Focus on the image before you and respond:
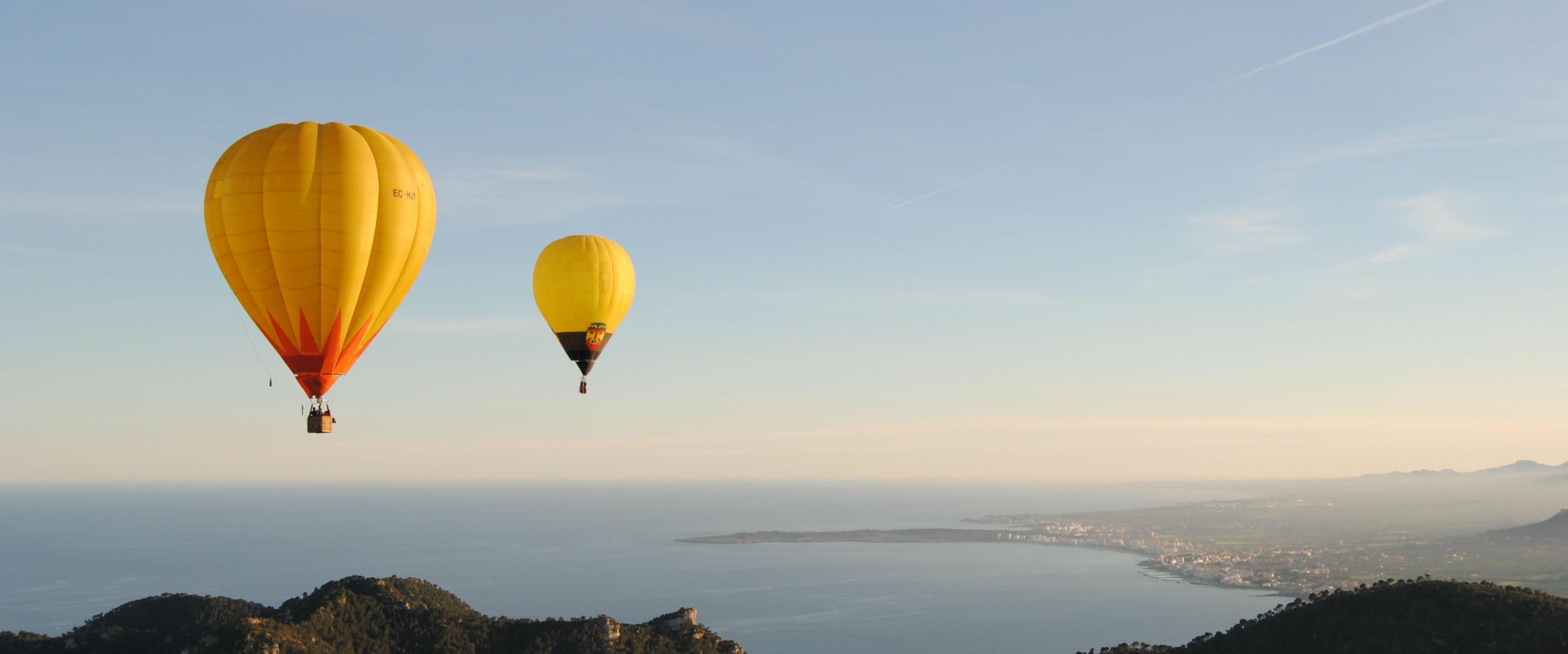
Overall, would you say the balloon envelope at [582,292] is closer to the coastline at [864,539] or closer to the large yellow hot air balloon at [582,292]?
the large yellow hot air balloon at [582,292]

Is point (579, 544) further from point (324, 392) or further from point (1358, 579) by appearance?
point (324, 392)

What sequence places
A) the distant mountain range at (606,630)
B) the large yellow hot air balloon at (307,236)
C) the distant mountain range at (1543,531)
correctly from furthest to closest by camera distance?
1. the distant mountain range at (1543,531)
2. the distant mountain range at (606,630)
3. the large yellow hot air balloon at (307,236)

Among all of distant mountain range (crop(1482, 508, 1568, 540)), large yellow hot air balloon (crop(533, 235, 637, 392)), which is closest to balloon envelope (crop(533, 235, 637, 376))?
large yellow hot air balloon (crop(533, 235, 637, 392))

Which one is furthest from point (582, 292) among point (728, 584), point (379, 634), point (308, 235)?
point (728, 584)

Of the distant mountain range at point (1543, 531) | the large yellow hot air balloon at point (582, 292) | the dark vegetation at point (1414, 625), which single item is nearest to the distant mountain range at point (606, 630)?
the dark vegetation at point (1414, 625)

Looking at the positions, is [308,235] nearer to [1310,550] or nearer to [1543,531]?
[1310,550]

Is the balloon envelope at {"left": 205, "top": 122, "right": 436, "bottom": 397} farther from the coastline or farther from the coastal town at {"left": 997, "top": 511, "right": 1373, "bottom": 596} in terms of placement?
the coastline
